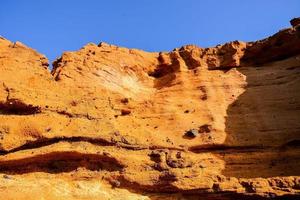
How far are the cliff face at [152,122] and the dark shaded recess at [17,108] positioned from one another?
3 cm

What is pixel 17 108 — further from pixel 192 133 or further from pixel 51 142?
pixel 192 133

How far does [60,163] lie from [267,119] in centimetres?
681

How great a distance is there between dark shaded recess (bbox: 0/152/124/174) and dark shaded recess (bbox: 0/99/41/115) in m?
1.72

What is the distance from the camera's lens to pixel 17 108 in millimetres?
15141

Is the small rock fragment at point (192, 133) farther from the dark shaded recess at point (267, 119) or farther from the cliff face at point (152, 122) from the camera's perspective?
the dark shaded recess at point (267, 119)

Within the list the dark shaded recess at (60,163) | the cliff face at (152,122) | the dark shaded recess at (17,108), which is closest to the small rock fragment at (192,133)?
the cliff face at (152,122)

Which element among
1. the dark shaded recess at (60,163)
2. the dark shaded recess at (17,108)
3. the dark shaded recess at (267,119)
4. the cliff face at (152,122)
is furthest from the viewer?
the dark shaded recess at (17,108)

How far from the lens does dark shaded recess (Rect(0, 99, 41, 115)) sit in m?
15.1

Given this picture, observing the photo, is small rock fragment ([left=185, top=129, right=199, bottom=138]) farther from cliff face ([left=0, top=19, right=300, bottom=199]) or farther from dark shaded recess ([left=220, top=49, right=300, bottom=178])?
dark shaded recess ([left=220, top=49, right=300, bottom=178])

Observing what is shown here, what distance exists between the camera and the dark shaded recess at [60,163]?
549 inches

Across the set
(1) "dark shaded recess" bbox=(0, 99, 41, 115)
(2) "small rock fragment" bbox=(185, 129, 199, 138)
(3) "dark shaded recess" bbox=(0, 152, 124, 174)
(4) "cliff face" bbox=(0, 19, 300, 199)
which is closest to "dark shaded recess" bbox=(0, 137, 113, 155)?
(4) "cliff face" bbox=(0, 19, 300, 199)

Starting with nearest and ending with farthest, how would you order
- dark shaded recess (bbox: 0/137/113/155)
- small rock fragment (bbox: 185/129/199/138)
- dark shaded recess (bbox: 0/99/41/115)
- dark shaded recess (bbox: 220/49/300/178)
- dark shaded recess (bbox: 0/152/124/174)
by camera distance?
dark shaded recess (bbox: 0/152/124/174)
dark shaded recess (bbox: 0/137/113/155)
dark shaded recess (bbox: 220/49/300/178)
dark shaded recess (bbox: 0/99/41/115)
small rock fragment (bbox: 185/129/199/138)

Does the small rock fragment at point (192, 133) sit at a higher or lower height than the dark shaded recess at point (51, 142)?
higher

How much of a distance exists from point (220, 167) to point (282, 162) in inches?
70.5
